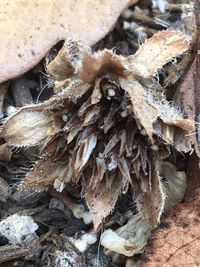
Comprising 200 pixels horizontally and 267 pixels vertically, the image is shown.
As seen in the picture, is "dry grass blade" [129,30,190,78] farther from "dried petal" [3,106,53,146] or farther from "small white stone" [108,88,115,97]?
"dried petal" [3,106,53,146]

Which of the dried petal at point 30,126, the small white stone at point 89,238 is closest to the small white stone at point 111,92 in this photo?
the dried petal at point 30,126

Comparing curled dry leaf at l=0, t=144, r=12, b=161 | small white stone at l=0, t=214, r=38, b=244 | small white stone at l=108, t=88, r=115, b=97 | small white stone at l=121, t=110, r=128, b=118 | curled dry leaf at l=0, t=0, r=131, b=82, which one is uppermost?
curled dry leaf at l=0, t=0, r=131, b=82

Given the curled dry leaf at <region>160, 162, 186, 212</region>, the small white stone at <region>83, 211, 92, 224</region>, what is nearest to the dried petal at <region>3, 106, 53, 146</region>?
the small white stone at <region>83, 211, 92, 224</region>

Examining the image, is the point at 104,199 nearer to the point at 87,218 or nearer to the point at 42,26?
A: the point at 87,218

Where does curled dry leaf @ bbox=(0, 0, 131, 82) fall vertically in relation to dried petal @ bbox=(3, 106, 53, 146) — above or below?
above

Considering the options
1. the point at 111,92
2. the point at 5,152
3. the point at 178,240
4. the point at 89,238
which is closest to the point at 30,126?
the point at 5,152

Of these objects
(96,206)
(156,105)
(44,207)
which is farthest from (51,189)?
(156,105)

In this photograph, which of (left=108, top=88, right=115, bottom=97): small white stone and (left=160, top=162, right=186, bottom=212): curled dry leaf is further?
(left=160, top=162, right=186, bottom=212): curled dry leaf

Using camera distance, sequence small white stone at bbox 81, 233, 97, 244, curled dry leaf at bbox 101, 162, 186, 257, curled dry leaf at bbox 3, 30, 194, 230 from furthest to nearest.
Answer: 1. small white stone at bbox 81, 233, 97, 244
2. curled dry leaf at bbox 101, 162, 186, 257
3. curled dry leaf at bbox 3, 30, 194, 230
